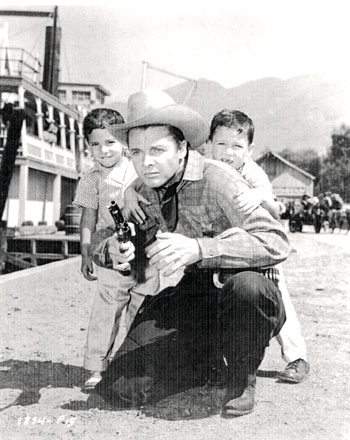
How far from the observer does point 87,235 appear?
300 centimetres

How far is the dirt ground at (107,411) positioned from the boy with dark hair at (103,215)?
9.4 inches

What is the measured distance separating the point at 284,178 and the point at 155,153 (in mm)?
42638

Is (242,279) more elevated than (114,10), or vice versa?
(114,10)

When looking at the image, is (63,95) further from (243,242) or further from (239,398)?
(239,398)

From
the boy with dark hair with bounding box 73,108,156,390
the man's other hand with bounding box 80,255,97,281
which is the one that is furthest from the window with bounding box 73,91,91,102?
the man's other hand with bounding box 80,255,97,281

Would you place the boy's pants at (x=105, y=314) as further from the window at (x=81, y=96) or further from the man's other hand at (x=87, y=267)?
the window at (x=81, y=96)

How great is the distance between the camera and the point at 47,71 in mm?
A: 25562

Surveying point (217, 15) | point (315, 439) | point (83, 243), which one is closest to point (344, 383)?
point (315, 439)

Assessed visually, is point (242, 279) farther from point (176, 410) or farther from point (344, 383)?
point (344, 383)

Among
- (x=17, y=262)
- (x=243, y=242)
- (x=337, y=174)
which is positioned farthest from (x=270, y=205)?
(x=337, y=174)

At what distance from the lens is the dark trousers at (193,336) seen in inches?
A: 85.1

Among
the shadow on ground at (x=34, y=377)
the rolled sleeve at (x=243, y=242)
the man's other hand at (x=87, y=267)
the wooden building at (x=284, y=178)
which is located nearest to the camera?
the rolled sleeve at (x=243, y=242)

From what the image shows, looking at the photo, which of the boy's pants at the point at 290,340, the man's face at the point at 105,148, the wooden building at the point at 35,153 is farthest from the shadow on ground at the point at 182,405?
the wooden building at the point at 35,153

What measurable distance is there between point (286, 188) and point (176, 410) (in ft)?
140
